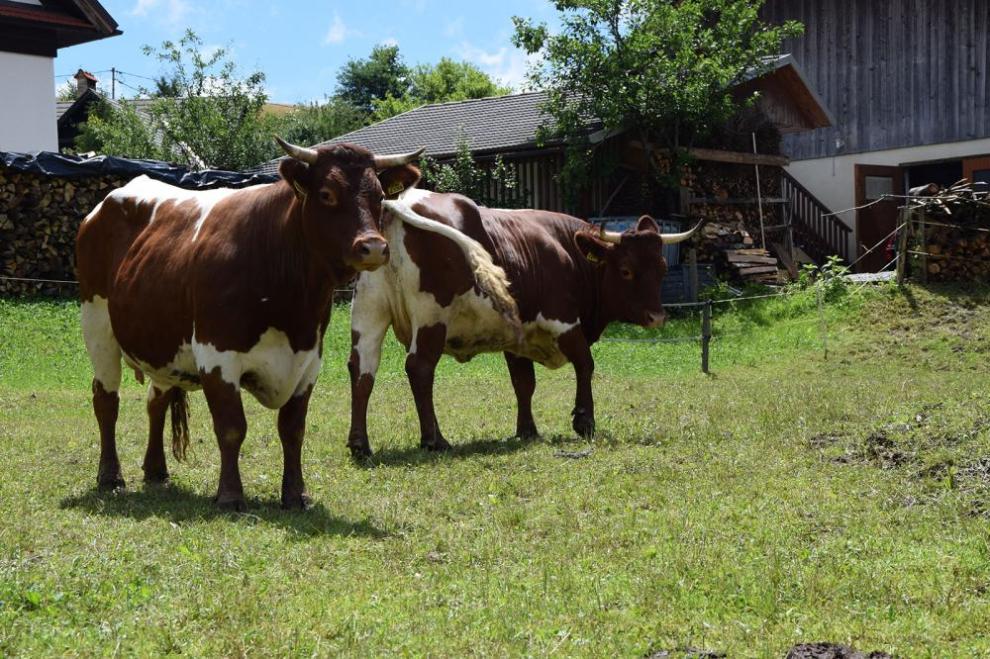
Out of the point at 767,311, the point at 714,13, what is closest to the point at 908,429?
the point at 767,311

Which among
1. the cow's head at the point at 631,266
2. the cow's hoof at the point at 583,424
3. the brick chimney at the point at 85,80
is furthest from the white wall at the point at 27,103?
the brick chimney at the point at 85,80

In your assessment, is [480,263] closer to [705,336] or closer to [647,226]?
[647,226]

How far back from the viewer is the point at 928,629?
15.0 feet

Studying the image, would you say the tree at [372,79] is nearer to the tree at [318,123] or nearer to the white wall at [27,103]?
the tree at [318,123]

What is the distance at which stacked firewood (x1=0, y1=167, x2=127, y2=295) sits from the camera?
61.0ft

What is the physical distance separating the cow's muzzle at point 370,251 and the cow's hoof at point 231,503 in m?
1.64

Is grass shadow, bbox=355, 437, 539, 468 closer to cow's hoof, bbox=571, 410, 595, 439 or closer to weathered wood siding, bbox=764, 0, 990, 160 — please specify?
cow's hoof, bbox=571, 410, 595, 439

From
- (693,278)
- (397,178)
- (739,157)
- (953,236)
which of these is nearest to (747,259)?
(693,278)

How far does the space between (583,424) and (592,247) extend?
1.77 metres

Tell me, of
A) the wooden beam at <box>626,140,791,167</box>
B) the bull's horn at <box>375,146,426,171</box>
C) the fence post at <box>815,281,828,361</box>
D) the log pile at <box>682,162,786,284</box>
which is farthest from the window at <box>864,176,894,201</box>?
the bull's horn at <box>375,146,426,171</box>

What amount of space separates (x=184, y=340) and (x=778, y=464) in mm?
4203

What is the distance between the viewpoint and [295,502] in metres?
7.02

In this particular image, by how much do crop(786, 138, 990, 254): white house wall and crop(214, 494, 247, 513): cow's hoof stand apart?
73.3 ft

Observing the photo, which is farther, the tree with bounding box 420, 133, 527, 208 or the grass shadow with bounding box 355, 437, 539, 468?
the tree with bounding box 420, 133, 527, 208
